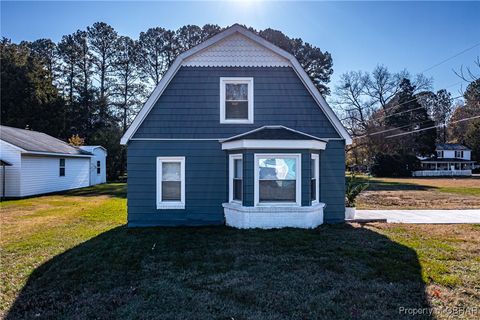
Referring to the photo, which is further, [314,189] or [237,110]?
[237,110]

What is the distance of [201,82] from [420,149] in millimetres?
49929

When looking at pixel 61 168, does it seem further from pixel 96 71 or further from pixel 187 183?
pixel 96 71

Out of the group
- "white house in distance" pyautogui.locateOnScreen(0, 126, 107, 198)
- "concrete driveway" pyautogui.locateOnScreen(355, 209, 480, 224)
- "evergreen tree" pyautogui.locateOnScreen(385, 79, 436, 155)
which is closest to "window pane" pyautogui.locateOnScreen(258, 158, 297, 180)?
"concrete driveway" pyautogui.locateOnScreen(355, 209, 480, 224)

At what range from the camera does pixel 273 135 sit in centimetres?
861

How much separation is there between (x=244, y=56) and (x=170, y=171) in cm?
393

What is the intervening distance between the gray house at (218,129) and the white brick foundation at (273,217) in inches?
15.7

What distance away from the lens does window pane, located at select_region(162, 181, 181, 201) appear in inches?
364

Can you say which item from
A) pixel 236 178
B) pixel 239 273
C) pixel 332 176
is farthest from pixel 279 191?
pixel 239 273

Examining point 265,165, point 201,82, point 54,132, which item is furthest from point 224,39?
point 54,132

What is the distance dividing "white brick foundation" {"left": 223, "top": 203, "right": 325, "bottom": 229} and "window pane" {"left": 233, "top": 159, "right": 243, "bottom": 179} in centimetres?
87

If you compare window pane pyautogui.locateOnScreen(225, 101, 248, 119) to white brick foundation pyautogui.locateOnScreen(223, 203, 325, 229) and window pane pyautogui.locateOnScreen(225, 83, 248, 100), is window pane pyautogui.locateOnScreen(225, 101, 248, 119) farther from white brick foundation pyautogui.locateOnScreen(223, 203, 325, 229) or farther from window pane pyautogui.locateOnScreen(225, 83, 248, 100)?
white brick foundation pyautogui.locateOnScreen(223, 203, 325, 229)

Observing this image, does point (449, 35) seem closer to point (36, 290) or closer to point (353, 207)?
point (353, 207)

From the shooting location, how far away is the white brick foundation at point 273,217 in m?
8.42

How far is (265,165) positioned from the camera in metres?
8.63
